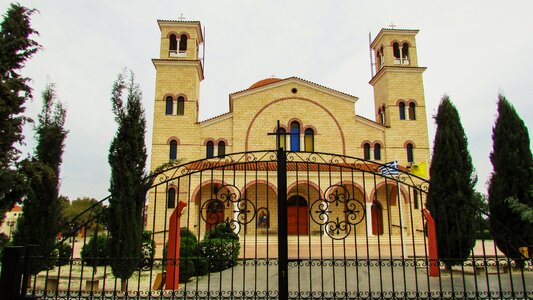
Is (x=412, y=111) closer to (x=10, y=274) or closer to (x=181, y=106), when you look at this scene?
(x=181, y=106)

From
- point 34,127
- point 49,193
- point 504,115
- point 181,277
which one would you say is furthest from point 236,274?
point 504,115

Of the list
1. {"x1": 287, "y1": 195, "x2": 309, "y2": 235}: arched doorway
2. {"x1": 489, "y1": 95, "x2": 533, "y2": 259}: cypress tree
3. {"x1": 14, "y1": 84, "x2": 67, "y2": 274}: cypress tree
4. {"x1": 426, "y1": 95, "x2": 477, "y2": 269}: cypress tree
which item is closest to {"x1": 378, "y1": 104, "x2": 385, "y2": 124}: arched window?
{"x1": 287, "y1": 195, "x2": 309, "y2": 235}: arched doorway

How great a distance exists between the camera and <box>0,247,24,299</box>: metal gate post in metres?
5.09

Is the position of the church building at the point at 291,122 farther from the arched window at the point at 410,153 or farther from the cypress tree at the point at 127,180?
the cypress tree at the point at 127,180

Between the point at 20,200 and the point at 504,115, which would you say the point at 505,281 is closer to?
the point at 504,115

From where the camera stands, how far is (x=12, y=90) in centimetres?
936

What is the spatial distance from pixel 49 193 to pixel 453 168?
38.3 feet

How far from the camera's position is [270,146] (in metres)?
22.1

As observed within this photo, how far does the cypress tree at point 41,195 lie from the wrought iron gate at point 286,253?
3.64 ft

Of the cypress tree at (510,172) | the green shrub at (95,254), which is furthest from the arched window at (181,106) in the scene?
the cypress tree at (510,172)

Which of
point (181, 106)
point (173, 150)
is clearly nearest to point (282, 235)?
point (173, 150)

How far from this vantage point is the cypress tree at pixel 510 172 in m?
11.1

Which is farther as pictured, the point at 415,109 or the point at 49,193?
the point at 415,109

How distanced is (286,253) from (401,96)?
2043 cm
